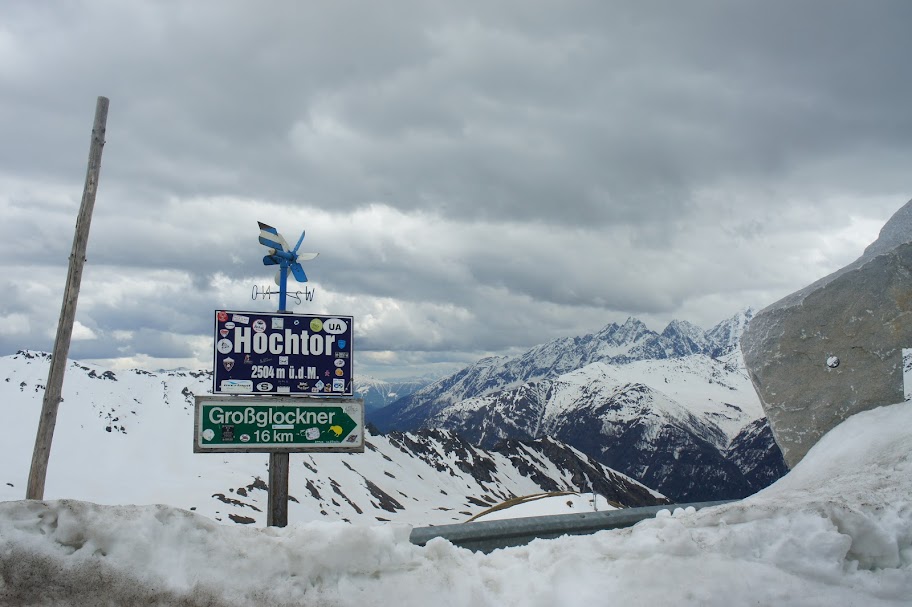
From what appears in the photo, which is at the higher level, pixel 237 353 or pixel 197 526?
pixel 237 353

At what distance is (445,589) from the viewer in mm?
6203

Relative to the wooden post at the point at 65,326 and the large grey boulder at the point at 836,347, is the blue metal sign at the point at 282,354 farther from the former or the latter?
the large grey boulder at the point at 836,347

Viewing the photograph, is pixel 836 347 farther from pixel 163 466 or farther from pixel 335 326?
pixel 163 466

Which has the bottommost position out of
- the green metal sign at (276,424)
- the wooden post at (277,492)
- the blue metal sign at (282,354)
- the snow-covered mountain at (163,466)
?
the snow-covered mountain at (163,466)

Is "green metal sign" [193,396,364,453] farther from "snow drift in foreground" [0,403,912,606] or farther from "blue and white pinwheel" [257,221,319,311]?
"snow drift in foreground" [0,403,912,606]

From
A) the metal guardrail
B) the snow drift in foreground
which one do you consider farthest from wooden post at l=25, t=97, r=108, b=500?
the metal guardrail

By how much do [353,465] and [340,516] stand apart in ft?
183

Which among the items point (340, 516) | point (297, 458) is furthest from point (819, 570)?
point (297, 458)

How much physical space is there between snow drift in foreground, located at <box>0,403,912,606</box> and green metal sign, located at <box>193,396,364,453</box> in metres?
5.43

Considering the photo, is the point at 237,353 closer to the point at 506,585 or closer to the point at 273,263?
the point at 273,263

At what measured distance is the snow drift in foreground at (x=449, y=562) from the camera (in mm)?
5574

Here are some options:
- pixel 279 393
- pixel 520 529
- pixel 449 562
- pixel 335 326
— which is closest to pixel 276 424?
pixel 279 393

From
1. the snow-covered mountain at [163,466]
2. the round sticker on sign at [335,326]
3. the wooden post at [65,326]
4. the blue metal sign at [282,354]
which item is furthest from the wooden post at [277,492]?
the snow-covered mountain at [163,466]

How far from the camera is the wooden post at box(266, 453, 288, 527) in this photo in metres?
11.7
